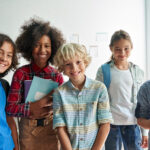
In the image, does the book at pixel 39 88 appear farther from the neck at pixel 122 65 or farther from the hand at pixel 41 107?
the neck at pixel 122 65

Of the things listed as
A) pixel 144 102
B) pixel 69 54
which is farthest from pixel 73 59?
pixel 144 102

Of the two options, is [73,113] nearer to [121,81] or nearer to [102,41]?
[121,81]

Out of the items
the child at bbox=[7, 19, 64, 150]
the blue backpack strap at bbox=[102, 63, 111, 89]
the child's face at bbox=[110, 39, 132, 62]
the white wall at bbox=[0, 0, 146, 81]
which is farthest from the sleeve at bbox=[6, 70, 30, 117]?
the white wall at bbox=[0, 0, 146, 81]

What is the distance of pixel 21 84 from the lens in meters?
1.01

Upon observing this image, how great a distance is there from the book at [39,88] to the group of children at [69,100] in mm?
30

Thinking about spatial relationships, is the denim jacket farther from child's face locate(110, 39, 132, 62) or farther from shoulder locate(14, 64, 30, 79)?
shoulder locate(14, 64, 30, 79)

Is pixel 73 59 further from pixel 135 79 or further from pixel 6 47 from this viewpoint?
pixel 135 79

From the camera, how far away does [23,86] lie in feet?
3.35

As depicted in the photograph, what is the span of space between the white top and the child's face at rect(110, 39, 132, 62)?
0.33ft

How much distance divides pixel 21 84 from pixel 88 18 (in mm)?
1527

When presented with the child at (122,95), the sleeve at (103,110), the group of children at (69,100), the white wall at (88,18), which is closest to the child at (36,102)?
the group of children at (69,100)

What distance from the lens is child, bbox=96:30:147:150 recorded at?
3.98 ft

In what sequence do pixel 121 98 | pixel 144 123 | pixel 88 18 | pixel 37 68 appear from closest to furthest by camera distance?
pixel 144 123 < pixel 37 68 < pixel 121 98 < pixel 88 18

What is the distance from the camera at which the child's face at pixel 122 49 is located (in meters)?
1.27
